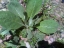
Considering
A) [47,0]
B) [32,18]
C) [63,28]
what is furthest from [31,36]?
[47,0]

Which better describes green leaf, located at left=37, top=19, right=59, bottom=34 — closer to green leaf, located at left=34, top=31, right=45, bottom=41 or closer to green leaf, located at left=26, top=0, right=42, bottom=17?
green leaf, located at left=34, top=31, right=45, bottom=41

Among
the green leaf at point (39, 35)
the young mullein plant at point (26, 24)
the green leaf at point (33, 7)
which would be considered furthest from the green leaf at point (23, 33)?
the green leaf at point (33, 7)

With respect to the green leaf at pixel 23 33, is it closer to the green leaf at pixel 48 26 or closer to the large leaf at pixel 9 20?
the large leaf at pixel 9 20

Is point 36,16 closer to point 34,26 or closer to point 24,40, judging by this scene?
point 34,26

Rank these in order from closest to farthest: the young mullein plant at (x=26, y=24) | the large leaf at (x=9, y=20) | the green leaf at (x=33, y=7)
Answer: the large leaf at (x=9, y=20) → the young mullein plant at (x=26, y=24) → the green leaf at (x=33, y=7)

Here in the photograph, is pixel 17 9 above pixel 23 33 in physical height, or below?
above

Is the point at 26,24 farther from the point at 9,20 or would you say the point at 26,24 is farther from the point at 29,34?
the point at 9,20

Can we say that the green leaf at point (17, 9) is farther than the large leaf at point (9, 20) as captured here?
Yes

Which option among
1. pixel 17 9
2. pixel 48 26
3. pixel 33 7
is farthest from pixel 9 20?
pixel 48 26
